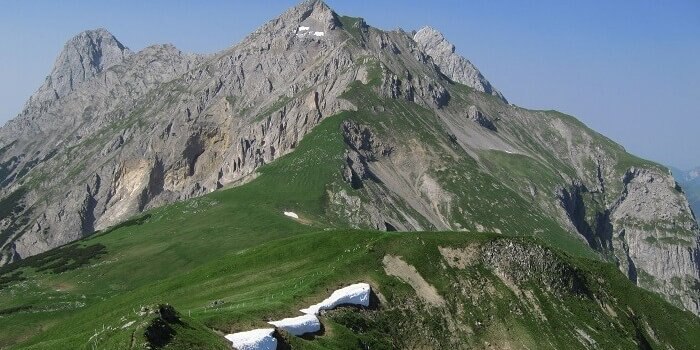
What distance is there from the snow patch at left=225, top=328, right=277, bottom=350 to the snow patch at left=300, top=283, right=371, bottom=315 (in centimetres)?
1438

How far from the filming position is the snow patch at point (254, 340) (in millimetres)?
63250

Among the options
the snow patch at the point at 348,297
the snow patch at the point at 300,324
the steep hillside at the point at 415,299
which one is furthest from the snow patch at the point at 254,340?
the snow patch at the point at 348,297

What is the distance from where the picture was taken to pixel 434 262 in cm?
10031

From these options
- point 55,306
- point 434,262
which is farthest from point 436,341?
point 55,306

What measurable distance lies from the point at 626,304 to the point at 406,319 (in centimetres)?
4588

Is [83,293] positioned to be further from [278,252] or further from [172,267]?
[278,252]

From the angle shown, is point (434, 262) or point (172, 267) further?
point (172, 267)

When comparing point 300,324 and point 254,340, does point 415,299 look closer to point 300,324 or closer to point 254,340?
point 300,324

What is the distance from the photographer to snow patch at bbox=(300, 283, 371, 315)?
81625 mm

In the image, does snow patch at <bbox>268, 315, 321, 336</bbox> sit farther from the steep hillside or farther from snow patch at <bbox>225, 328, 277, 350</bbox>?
snow patch at <bbox>225, 328, 277, 350</bbox>

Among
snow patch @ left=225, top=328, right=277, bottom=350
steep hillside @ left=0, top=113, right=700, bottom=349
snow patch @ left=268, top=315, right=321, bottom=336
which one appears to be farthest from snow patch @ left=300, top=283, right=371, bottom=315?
snow patch @ left=225, top=328, right=277, bottom=350

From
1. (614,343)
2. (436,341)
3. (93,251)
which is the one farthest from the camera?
(93,251)

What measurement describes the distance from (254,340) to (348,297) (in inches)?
884

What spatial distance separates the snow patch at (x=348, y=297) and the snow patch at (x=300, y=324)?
406 centimetres
